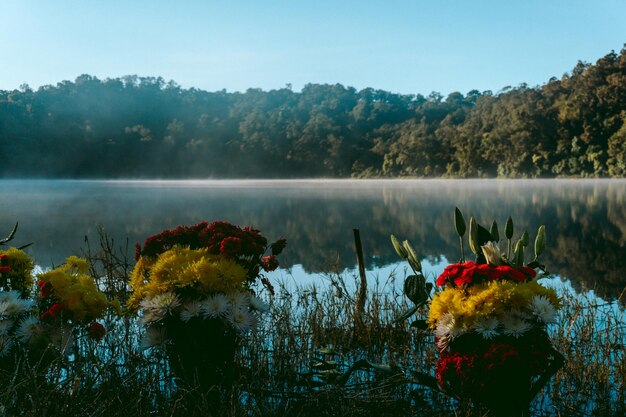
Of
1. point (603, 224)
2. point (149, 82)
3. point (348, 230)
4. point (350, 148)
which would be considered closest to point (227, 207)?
point (348, 230)

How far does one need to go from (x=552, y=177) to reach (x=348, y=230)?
3166cm

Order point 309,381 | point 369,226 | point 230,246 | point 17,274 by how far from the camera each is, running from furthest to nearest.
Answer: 1. point 369,226
2. point 17,274
3. point 309,381
4. point 230,246

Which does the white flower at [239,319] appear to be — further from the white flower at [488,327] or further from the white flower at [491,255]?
the white flower at [491,255]

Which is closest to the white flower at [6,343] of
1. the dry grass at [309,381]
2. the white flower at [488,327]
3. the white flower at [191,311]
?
the dry grass at [309,381]

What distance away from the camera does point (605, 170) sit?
146 feet

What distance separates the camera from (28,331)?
3586 mm

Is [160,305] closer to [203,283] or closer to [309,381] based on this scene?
[203,283]

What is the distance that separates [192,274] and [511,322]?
4.97 ft

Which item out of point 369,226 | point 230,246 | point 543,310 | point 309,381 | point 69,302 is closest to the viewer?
point 543,310

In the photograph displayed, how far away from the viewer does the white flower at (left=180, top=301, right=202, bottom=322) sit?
333 centimetres

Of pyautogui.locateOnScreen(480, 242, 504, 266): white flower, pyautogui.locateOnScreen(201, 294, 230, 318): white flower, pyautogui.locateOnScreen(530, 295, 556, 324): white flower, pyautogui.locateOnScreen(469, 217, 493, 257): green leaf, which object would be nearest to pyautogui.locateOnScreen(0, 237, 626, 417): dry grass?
pyautogui.locateOnScreen(201, 294, 230, 318): white flower

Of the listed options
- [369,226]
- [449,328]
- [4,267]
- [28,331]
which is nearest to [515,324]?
[449,328]

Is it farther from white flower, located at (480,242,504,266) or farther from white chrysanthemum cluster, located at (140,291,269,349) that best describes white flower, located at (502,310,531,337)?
white chrysanthemum cluster, located at (140,291,269,349)

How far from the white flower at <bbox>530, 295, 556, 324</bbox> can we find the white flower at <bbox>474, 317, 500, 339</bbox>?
0.18m
